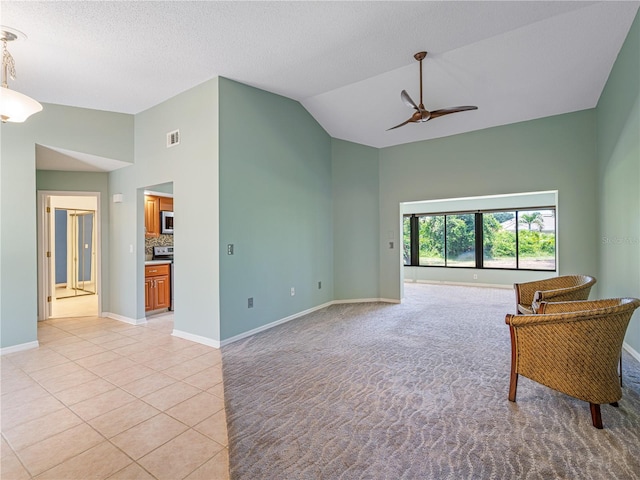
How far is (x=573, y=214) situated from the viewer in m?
4.64

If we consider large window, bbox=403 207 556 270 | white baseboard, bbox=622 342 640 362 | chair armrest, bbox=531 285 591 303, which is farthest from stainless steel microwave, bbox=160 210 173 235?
white baseboard, bbox=622 342 640 362

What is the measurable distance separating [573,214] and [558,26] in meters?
2.66

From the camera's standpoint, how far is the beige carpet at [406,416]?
178cm

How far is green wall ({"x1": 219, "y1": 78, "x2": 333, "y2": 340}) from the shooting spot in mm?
3891

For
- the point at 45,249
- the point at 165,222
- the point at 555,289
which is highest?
the point at 165,222

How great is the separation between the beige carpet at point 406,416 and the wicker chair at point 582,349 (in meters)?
0.24

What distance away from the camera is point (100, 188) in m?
5.32

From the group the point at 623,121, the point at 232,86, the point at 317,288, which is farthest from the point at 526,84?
the point at 317,288

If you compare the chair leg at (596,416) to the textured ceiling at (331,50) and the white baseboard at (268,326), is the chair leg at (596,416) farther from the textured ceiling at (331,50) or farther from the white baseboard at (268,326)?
the white baseboard at (268,326)

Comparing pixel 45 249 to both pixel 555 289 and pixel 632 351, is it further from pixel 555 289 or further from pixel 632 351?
pixel 632 351

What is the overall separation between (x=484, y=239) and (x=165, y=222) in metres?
7.68

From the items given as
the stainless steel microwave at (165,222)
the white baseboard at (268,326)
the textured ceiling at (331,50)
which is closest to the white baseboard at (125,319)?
the stainless steel microwave at (165,222)

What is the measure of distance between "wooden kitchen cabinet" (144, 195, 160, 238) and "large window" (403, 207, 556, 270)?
6.66 meters

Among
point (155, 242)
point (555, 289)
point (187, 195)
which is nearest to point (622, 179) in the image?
point (555, 289)
